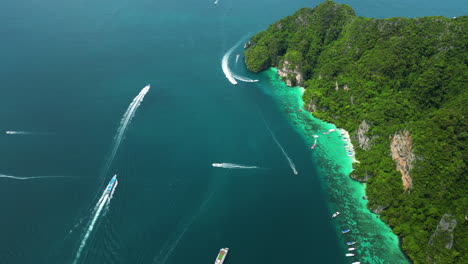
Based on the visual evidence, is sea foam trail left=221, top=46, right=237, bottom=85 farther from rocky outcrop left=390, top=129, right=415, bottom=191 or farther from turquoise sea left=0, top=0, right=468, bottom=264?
rocky outcrop left=390, top=129, right=415, bottom=191

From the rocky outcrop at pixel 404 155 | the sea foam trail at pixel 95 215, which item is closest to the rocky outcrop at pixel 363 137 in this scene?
the rocky outcrop at pixel 404 155

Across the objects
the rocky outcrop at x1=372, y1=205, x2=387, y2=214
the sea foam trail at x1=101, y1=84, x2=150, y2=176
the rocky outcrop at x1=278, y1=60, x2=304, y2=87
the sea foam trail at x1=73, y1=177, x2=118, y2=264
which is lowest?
the sea foam trail at x1=73, y1=177, x2=118, y2=264

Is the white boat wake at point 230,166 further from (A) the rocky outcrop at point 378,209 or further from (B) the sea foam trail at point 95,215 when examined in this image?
(A) the rocky outcrop at point 378,209

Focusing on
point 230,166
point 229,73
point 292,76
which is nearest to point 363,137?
point 230,166

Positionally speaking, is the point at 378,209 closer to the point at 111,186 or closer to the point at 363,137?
the point at 363,137

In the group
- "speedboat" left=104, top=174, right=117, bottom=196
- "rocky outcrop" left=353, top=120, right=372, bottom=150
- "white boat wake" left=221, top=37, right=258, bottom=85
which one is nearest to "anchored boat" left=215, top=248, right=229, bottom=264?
"speedboat" left=104, top=174, right=117, bottom=196

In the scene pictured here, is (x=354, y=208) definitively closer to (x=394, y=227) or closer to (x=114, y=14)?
(x=394, y=227)

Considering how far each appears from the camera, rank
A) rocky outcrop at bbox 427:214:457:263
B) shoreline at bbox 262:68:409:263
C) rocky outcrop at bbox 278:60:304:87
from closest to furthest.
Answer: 1. rocky outcrop at bbox 427:214:457:263
2. shoreline at bbox 262:68:409:263
3. rocky outcrop at bbox 278:60:304:87
